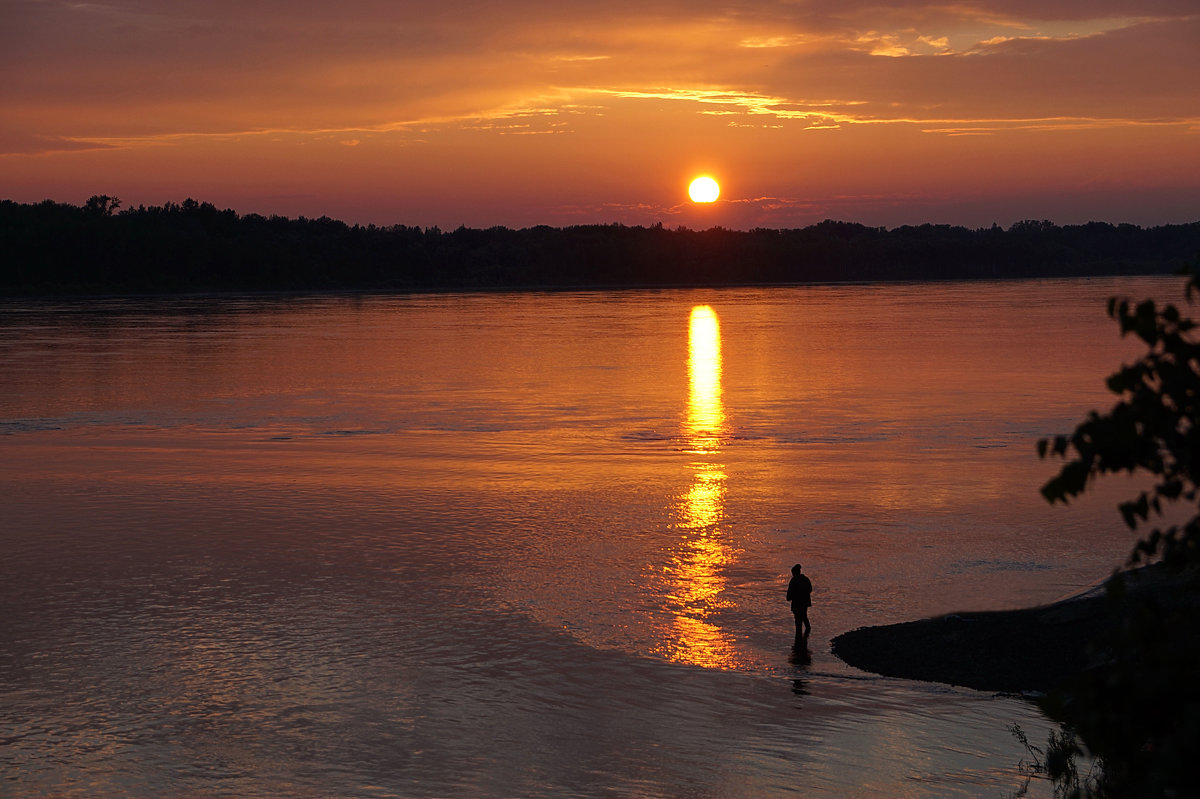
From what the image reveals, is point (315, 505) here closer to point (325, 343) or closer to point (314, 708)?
point (314, 708)

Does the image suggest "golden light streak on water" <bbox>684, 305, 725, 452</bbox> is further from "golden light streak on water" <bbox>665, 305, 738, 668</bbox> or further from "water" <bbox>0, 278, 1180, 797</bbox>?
"water" <bbox>0, 278, 1180, 797</bbox>

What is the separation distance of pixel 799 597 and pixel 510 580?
7.49 m

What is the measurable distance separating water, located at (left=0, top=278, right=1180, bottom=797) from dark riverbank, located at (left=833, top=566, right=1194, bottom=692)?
64 centimetres

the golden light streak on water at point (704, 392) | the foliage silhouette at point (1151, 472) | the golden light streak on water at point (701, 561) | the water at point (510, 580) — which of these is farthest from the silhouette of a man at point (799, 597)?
the golden light streak on water at point (704, 392)

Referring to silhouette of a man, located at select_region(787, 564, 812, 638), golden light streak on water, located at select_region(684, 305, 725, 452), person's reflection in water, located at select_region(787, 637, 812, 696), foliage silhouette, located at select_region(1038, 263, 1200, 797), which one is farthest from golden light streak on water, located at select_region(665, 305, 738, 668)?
foliage silhouette, located at select_region(1038, 263, 1200, 797)

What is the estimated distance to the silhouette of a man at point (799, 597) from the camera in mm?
21750

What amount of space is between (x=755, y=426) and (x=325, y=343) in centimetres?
5667

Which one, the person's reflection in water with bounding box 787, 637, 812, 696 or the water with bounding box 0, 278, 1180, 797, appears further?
the person's reflection in water with bounding box 787, 637, 812, 696

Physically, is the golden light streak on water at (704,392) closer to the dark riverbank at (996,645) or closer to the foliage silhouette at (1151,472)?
the dark riverbank at (996,645)

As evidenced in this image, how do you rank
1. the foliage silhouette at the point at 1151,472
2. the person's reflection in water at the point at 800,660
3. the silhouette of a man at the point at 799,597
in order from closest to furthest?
1. the foliage silhouette at the point at 1151,472
2. the person's reflection in water at the point at 800,660
3. the silhouette of a man at the point at 799,597

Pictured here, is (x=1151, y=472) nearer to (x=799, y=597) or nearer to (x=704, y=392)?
(x=799, y=597)

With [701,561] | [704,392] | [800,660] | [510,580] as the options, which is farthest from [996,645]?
[704,392]

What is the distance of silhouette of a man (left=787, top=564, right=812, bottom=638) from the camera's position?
21.8 metres

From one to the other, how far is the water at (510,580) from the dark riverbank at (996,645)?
64 centimetres
